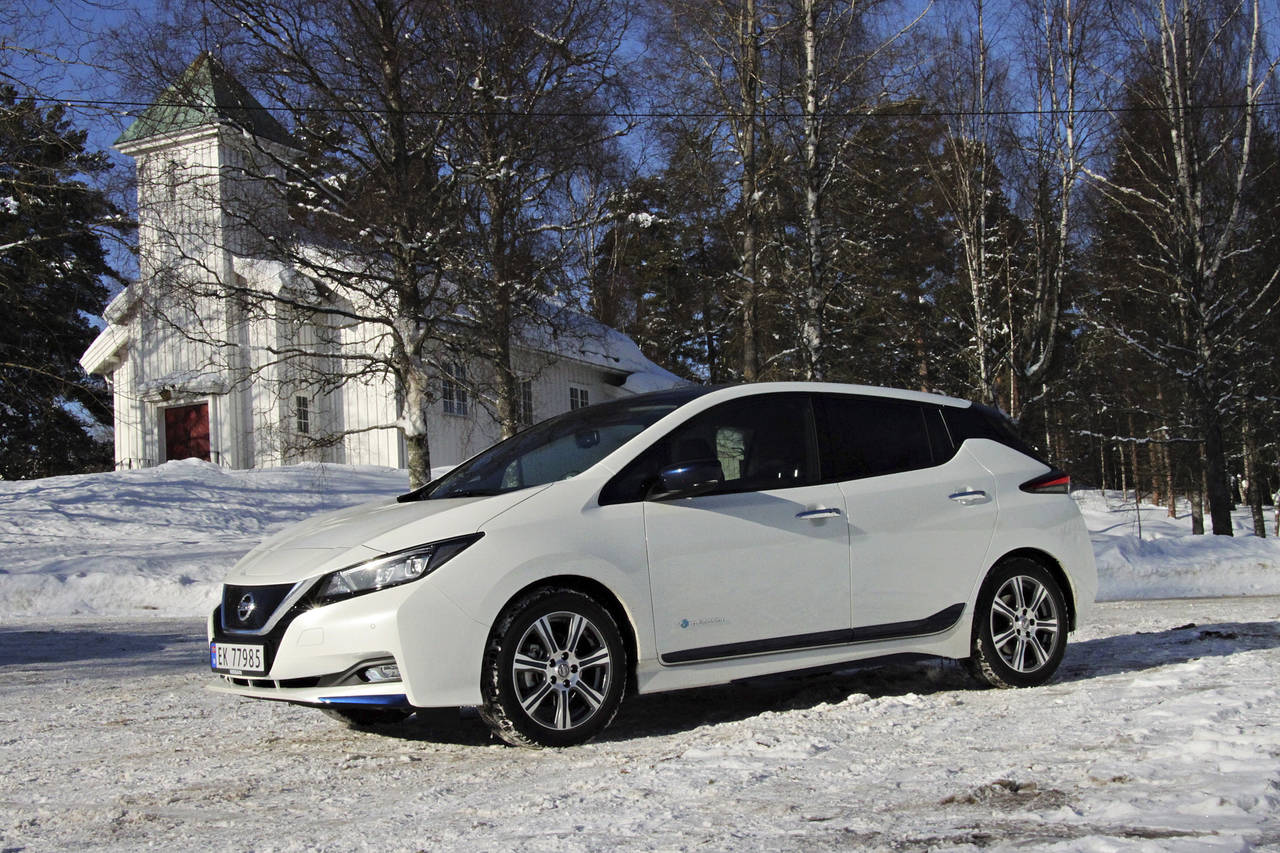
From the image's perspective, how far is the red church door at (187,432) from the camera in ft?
102

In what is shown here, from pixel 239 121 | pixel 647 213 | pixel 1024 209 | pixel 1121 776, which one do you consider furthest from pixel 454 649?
pixel 1024 209

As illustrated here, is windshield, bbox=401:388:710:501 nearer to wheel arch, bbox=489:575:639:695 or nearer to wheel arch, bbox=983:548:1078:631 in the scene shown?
wheel arch, bbox=489:575:639:695

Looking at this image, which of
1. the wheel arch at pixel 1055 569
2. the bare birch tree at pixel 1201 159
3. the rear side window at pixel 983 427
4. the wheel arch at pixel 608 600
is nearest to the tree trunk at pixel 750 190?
the bare birch tree at pixel 1201 159

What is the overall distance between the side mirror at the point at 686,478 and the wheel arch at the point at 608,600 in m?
0.52

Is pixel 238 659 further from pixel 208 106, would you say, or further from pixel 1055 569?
pixel 208 106

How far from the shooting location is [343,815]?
4.41 meters

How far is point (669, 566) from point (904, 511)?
1.55m

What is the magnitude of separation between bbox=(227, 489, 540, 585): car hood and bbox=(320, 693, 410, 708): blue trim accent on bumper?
0.55 meters

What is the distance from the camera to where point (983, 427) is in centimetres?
751

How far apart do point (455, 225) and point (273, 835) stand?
54.0ft

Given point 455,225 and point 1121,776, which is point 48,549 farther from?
point 1121,776

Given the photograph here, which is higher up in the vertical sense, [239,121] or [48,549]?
[239,121]

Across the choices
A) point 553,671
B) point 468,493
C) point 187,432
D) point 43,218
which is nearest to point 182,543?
point 43,218

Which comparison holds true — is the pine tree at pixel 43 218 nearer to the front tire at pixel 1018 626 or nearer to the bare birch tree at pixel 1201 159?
the front tire at pixel 1018 626
